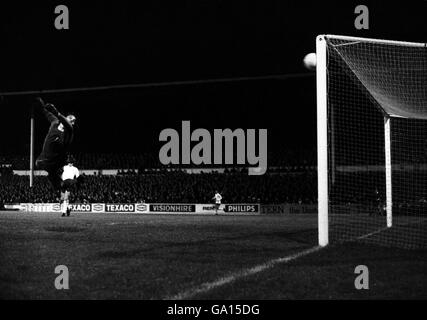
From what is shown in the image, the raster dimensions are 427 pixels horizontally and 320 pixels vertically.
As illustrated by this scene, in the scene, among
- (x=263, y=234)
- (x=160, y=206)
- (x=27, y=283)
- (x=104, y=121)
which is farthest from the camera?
(x=104, y=121)

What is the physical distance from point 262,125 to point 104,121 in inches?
567

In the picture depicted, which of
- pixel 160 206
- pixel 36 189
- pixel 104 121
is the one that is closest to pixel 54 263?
pixel 160 206

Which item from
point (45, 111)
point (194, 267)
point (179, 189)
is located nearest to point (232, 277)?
point (194, 267)

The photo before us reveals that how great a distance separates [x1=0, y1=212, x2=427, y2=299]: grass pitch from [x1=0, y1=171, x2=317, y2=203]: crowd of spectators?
66.2 feet

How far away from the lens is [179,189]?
33.7 m

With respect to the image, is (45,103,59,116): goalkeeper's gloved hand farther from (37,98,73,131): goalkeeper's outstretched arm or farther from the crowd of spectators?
the crowd of spectators

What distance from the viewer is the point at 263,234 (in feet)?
38.5

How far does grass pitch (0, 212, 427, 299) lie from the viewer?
214 inches

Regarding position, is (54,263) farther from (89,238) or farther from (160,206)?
(160,206)

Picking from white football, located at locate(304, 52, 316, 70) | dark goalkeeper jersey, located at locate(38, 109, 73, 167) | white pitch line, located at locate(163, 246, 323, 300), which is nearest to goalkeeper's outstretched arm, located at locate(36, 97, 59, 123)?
dark goalkeeper jersey, located at locate(38, 109, 73, 167)

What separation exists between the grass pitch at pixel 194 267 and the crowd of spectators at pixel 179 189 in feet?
66.2

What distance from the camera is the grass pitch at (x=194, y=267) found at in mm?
5434

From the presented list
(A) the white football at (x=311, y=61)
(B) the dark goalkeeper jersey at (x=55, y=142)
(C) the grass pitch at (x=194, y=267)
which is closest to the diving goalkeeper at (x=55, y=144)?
(B) the dark goalkeeper jersey at (x=55, y=142)

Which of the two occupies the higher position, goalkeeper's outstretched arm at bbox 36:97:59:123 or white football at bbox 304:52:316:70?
white football at bbox 304:52:316:70
